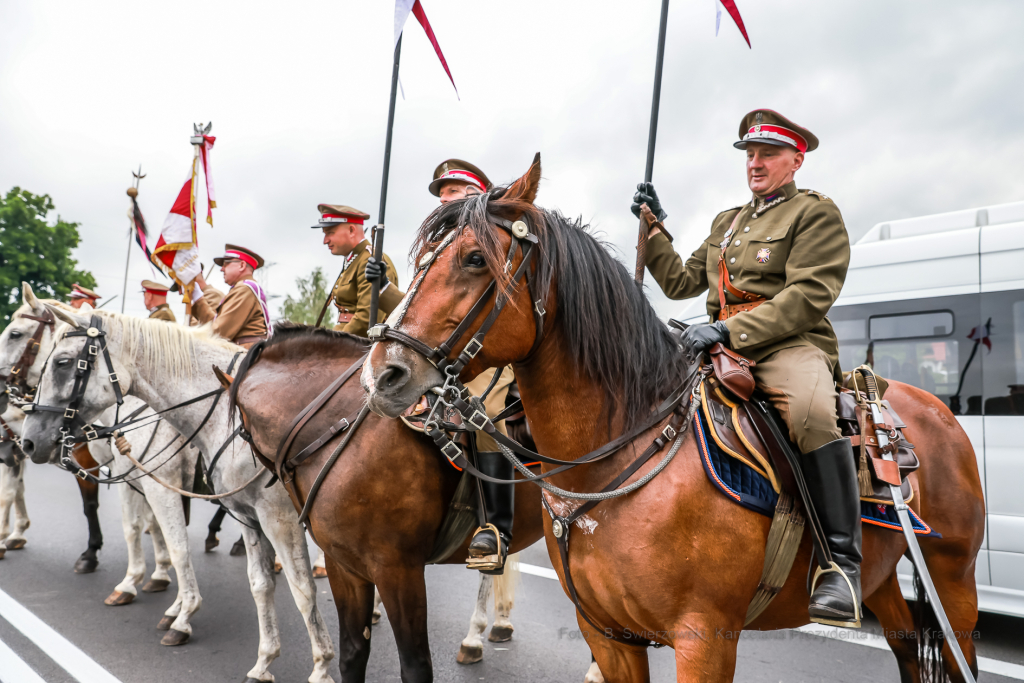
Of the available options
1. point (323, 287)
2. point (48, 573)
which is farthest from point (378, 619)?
point (323, 287)

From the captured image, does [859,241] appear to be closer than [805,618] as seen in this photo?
No

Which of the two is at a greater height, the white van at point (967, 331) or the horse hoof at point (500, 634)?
the white van at point (967, 331)

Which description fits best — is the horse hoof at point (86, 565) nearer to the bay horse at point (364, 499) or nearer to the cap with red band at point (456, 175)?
the bay horse at point (364, 499)

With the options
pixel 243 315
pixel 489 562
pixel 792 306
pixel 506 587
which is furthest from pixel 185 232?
pixel 792 306

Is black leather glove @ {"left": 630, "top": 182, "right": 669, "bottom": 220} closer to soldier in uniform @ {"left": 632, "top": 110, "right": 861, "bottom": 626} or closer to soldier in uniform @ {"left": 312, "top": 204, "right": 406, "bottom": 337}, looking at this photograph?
soldier in uniform @ {"left": 632, "top": 110, "right": 861, "bottom": 626}

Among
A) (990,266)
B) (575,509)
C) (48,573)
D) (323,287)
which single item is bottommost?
(48,573)

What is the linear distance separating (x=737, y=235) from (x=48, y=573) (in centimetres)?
693

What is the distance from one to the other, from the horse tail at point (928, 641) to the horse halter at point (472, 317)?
2421 mm

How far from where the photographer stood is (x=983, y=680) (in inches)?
150

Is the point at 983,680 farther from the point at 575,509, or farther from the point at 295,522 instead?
the point at 295,522

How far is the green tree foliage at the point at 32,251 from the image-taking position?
97.5 ft

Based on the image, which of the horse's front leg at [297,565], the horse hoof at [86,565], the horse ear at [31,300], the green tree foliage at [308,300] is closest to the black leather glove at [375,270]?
the horse's front leg at [297,565]

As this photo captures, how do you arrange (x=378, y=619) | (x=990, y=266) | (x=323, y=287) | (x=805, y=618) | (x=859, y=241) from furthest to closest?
(x=323, y=287)
(x=859, y=241)
(x=378, y=619)
(x=990, y=266)
(x=805, y=618)

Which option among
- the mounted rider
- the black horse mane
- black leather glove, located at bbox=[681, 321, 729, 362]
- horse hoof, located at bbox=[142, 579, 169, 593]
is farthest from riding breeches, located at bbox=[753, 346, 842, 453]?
horse hoof, located at bbox=[142, 579, 169, 593]
